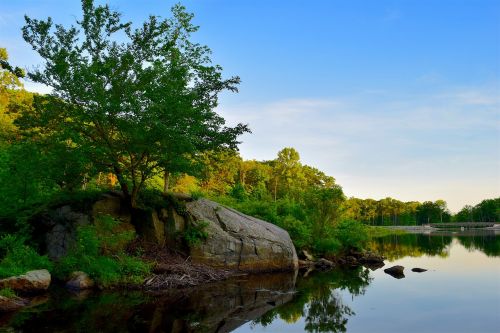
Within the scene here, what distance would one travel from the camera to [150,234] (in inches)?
761

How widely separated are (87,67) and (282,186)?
169 feet

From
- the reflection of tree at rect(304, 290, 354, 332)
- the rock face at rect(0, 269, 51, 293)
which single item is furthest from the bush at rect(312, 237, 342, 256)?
the rock face at rect(0, 269, 51, 293)

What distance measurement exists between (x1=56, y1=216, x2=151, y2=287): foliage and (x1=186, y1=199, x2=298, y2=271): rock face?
3.49 meters

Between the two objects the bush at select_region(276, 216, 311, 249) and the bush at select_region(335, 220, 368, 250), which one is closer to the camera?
the bush at select_region(276, 216, 311, 249)

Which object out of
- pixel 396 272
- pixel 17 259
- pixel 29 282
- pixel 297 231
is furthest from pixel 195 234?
pixel 396 272

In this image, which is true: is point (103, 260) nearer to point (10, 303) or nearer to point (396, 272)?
point (10, 303)

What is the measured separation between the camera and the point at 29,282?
1388 centimetres

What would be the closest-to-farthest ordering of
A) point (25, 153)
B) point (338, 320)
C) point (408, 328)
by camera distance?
point (408, 328) → point (338, 320) → point (25, 153)

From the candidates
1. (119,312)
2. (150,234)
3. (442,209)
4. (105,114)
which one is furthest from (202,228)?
(442,209)

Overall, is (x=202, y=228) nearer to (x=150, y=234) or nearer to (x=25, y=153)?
(x=150, y=234)

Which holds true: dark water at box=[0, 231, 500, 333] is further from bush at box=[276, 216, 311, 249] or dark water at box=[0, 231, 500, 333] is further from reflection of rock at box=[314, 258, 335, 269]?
bush at box=[276, 216, 311, 249]

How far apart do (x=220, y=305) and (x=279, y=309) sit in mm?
1830

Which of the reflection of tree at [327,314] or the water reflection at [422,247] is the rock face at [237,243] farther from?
the water reflection at [422,247]

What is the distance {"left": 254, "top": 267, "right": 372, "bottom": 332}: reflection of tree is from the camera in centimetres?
1148
